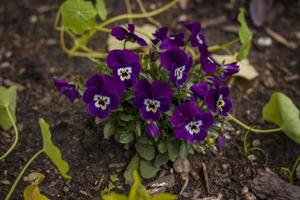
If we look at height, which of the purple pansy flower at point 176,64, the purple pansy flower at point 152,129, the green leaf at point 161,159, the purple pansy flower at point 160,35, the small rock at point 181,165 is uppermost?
the purple pansy flower at point 160,35

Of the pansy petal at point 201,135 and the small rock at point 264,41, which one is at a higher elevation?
the pansy petal at point 201,135

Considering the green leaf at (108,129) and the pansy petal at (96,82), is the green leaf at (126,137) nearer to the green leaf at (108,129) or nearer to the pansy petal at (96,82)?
the green leaf at (108,129)

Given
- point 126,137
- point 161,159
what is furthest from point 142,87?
point 161,159

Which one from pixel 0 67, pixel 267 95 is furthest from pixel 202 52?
pixel 0 67

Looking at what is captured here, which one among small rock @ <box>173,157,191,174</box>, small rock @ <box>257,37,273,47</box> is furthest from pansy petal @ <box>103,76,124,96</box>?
small rock @ <box>257,37,273,47</box>

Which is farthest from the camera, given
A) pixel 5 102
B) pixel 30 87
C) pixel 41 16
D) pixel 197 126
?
pixel 41 16

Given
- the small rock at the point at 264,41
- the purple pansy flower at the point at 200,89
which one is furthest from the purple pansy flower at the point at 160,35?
the small rock at the point at 264,41

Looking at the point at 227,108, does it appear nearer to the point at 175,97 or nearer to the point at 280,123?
the point at 175,97
